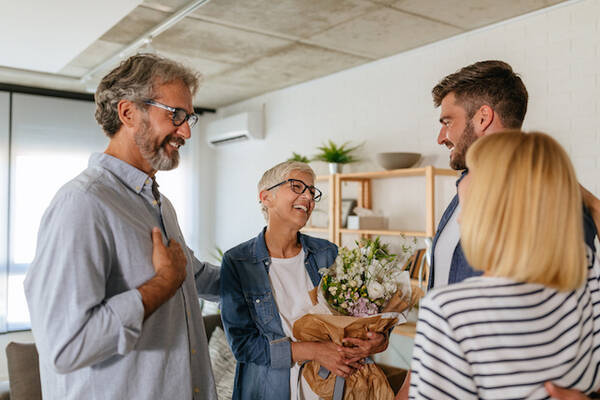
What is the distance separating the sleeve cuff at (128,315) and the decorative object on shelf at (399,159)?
296cm

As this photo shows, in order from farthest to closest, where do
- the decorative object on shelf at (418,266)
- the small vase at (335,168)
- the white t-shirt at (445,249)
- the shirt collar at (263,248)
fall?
the small vase at (335,168)
the decorative object on shelf at (418,266)
the shirt collar at (263,248)
the white t-shirt at (445,249)

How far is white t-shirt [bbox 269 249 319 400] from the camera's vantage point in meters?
1.81

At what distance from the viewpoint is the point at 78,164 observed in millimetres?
5836

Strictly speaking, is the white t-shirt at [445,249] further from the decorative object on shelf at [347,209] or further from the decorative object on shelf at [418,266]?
the decorative object on shelf at [347,209]

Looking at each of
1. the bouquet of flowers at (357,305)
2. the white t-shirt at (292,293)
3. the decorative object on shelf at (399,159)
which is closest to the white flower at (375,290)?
the bouquet of flowers at (357,305)

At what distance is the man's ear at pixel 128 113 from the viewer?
1.46 meters

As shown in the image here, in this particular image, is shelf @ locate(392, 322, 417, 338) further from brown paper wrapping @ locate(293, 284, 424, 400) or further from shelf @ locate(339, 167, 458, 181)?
brown paper wrapping @ locate(293, 284, 424, 400)

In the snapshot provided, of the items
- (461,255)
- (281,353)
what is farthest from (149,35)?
(461,255)

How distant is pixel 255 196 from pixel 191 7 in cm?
309

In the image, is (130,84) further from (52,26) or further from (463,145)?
(52,26)

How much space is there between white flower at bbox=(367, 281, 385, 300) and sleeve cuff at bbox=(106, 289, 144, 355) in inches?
27.3

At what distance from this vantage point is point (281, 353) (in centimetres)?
176

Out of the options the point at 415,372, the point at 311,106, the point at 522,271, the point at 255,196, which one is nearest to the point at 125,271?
the point at 415,372

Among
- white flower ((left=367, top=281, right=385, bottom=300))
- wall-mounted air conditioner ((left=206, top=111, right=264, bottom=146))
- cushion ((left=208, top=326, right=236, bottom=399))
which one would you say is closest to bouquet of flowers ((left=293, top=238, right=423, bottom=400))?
white flower ((left=367, top=281, right=385, bottom=300))
